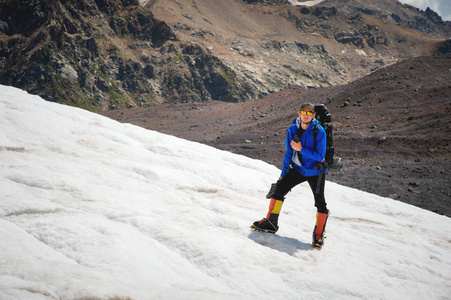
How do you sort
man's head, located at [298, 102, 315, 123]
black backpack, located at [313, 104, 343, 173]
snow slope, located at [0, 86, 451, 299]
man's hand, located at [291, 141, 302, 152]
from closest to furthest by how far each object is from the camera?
snow slope, located at [0, 86, 451, 299], man's head, located at [298, 102, 315, 123], man's hand, located at [291, 141, 302, 152], black backpack, located at [313, 104, 343, 173]

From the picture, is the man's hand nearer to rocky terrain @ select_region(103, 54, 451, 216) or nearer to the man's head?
the man's head

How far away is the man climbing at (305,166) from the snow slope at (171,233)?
1.34 feet

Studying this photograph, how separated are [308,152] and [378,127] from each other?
37621 mm

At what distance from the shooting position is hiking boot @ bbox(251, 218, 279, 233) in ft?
24.3

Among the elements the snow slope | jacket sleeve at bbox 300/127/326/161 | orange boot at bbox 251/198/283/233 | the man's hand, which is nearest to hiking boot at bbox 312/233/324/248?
the snow slope

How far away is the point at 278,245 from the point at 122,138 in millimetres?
7875

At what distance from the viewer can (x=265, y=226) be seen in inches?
292

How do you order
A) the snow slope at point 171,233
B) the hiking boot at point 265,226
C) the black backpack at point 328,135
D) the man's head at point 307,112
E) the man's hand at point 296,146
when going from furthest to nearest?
the black backpack at point 328,135
the hiking boot at point 265,226
the man's hand at point 296,146
the man's head at point 307,112
the snow slope at point 171,233

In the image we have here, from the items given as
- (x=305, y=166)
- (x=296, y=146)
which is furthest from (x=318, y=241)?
(x=296, y=146)

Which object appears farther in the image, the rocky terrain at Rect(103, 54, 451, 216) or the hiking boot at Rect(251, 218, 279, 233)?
the rocky terrain at Rect(103, 54, 451, 216)

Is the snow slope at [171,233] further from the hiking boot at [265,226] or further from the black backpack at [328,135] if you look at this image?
the black backpack at [328,135]

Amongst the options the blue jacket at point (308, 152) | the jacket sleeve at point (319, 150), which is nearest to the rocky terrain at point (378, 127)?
the blue jacket at point (308, 152)

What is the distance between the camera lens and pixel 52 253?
16.4 feet

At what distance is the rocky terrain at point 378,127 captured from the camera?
23.8 metres
